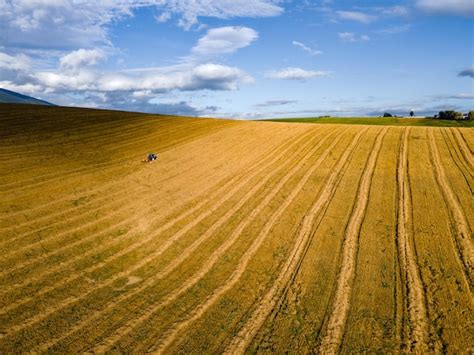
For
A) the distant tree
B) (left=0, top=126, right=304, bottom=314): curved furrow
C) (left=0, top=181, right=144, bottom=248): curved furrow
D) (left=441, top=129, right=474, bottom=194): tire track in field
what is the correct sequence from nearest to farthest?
(left=0, top=126, right=304, bottom=314): curved furrow → (left=0, top=181, right=144, bottom=248): curved furrow → (left=441, top=129, right=474, bottom=194): tire track in field → the distant tree

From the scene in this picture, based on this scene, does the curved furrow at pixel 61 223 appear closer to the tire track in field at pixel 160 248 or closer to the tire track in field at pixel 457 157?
the tire track in field at pixel 160 248

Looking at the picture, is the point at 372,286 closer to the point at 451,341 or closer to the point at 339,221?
the point at 451,341

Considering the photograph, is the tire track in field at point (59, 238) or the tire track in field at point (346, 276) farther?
the tire track in field at point (59, 238)

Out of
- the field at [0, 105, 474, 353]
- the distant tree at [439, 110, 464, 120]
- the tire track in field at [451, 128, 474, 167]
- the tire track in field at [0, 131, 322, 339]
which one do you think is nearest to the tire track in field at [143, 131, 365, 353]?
the field at [0, 105, 474, 353]

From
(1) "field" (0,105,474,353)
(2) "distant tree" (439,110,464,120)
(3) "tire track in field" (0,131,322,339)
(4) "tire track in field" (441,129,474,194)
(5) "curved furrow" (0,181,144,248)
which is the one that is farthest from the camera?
(2) "distant tree" (439,110,464,120)

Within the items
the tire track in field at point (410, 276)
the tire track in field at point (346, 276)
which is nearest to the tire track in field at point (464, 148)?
the tire track in field at point (410, 276)

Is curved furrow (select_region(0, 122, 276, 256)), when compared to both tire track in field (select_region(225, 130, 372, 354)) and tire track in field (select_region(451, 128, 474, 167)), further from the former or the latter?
tire track in field (select_region(451, 128, 474, 167))

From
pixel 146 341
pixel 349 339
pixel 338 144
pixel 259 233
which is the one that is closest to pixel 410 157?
pixel 338 144
